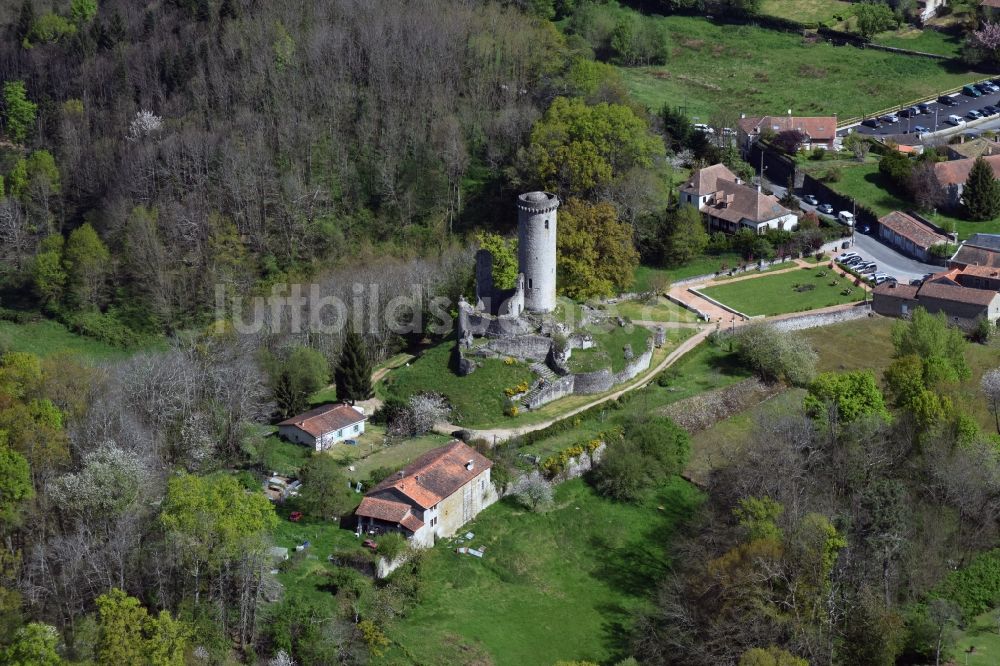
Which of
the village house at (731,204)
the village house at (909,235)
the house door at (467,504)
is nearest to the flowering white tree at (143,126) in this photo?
the village house at (731,204)

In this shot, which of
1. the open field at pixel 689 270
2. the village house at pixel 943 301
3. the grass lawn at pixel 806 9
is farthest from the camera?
the grass lawn at pixel 806 9

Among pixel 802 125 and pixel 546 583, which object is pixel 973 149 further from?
pixel 546 583

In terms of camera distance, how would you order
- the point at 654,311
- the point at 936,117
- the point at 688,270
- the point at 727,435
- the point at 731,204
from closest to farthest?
the point at 727,435 → the point at 654,311 → the point at 688,270 → the point at 731,204 → the point at 936,117

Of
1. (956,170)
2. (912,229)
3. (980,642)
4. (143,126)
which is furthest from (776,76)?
(980,642)

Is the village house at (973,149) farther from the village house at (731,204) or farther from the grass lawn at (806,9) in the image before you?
the grass lawn at (806,9)

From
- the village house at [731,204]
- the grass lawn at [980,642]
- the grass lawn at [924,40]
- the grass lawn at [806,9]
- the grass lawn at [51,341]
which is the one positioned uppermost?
the grass lawn at [806,9]

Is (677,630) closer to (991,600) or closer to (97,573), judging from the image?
(991,600)

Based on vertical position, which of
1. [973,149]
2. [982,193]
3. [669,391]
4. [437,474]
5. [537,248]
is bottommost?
[669,391]
